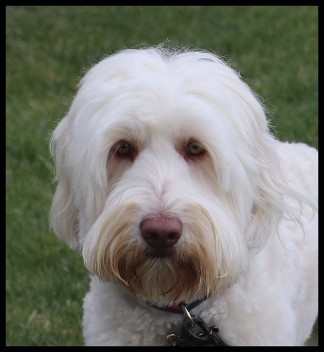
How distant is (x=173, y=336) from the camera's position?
3.44m

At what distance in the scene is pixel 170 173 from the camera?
3088mm

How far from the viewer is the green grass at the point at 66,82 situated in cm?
555

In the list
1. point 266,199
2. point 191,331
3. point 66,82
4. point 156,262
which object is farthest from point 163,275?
point 66,82

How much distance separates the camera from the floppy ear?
3518 mm

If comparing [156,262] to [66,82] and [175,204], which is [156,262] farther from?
[66,82]

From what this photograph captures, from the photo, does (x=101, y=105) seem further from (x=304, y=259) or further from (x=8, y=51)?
(x=8, y=51)

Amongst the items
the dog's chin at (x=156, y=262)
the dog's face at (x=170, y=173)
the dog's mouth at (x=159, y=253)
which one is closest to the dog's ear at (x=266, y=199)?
the dog's face at (x=170, y=173)

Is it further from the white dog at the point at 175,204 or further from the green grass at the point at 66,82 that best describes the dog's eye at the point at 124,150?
the green grass at the point at 66,82

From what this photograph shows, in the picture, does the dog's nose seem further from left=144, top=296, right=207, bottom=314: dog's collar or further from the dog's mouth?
left=144, top=296, right=207, bottom=314: dog's collar

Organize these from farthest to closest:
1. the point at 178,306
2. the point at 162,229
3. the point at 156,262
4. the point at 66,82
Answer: the point at 66,82, the point at 178,306, the point at 156,262, the point at 162,229

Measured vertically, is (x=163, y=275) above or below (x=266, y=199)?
below

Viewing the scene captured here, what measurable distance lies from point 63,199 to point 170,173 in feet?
2.08

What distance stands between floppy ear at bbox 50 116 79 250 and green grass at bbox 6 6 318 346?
1.54m
